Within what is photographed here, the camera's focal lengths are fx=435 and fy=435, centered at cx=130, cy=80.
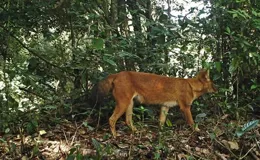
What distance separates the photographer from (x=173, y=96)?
28.5 ft

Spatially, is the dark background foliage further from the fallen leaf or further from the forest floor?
the fallen leaf

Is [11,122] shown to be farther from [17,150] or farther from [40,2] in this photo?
[40,2]

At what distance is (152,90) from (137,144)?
7.29 feet

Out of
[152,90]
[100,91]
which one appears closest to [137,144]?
[100,91]

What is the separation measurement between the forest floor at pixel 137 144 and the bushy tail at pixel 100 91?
55cm

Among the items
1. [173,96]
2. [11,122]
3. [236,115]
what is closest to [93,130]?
[11,122]

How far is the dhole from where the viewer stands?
779 centimetres

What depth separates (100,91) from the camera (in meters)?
7.64

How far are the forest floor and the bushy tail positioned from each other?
0.55m

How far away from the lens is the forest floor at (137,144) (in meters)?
6.05

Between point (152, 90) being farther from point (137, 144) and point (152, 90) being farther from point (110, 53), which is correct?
point (137, 144)

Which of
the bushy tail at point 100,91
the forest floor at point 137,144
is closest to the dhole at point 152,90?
the bushy tail at point 100,91

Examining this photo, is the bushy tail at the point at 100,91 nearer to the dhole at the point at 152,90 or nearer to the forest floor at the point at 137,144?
the dhole at the point at 152,90

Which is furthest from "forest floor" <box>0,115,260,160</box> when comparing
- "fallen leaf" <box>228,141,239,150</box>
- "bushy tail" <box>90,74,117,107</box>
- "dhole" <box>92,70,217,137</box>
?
"dhole" <box>92,70,217,137</box>
